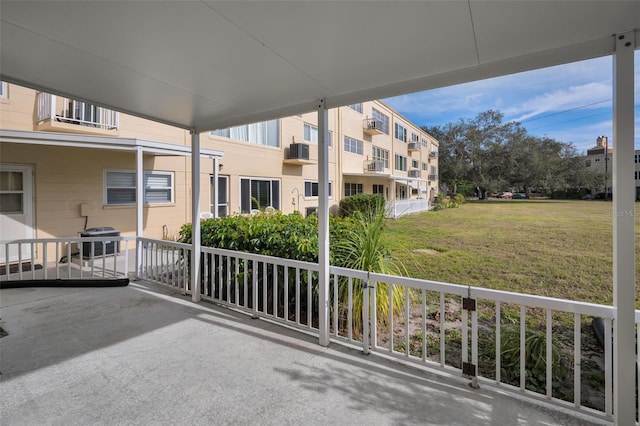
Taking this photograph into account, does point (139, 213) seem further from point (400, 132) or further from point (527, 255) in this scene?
point (400, 132)

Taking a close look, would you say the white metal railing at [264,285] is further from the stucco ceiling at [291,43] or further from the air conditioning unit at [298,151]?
the air conditioning unit at [298,151]

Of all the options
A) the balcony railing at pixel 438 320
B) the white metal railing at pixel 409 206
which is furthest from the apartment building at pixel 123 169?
the white metal railing at pixel 409 206

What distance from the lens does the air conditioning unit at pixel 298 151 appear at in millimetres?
12086

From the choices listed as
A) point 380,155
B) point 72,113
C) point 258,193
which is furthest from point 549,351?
point 380,155

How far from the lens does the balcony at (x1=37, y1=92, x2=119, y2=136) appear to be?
6.26m

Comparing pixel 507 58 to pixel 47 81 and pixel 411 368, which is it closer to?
pixel 411 368

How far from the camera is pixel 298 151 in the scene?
476 inches

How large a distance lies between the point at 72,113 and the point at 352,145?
1285 cm

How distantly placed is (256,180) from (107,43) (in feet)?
29.9

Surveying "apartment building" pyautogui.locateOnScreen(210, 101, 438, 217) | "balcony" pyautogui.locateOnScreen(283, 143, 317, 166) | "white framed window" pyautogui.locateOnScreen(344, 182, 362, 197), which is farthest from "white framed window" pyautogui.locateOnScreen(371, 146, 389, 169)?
"balcony" pyautogui.locateOnScreen(283, 143, 317, 166)

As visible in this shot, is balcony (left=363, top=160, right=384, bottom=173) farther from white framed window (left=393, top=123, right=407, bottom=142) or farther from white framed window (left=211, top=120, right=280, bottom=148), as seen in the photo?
white framed window (left=211, top=120, right=280, bottom=148)

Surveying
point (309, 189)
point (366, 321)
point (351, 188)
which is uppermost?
point (351, 188)

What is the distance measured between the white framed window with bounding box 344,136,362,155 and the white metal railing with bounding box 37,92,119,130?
1138 cm

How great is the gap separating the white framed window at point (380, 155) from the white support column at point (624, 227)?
17.8 metres
